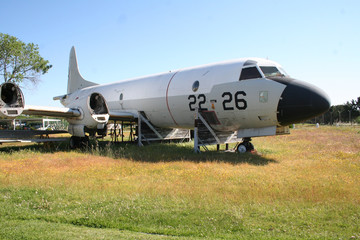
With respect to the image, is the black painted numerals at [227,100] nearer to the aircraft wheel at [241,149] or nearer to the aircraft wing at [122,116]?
the aircraft wheel at [241,149]

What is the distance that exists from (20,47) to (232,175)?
36.6 meters

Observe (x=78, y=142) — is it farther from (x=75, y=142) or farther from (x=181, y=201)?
(x=181, y=201)

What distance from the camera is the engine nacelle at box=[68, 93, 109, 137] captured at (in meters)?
13.3

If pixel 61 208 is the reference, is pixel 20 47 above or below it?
above

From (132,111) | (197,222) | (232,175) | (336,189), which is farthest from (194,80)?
(197,222)

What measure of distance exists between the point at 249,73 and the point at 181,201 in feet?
21.8

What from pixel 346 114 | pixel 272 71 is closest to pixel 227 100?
pixel 272 71

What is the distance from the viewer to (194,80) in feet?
40.9

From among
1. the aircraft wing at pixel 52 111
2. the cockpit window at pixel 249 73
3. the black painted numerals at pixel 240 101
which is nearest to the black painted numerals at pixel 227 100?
the black painted numerals at pixel 240 101

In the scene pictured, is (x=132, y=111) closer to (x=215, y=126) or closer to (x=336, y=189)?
(x=215, y=126)

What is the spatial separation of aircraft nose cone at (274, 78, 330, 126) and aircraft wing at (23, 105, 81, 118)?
355 inches

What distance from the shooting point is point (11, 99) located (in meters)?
11.6

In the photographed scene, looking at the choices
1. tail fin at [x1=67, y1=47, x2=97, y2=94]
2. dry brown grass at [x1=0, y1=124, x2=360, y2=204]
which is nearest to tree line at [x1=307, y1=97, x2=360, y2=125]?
tail fin at [x1=67, y1=47, x2=97, y2=94]

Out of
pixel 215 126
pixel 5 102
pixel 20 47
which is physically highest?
pixel 20 47
